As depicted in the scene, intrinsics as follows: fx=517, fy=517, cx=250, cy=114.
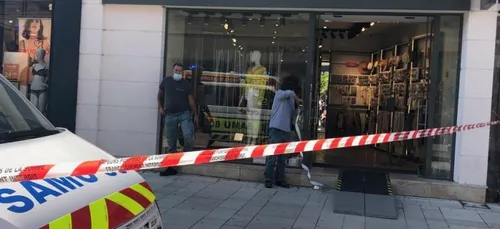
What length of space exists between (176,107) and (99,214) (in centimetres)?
582

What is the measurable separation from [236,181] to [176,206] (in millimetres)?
1840

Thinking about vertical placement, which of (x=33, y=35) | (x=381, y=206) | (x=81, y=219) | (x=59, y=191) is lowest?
(x=381, y=206)

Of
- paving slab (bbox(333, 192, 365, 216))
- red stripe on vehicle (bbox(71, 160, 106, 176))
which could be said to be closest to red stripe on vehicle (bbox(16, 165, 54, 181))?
red stripe on vehicle (bbox(71, 160, 106, 176))

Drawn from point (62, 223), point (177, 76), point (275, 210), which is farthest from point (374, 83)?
point (62, 223)

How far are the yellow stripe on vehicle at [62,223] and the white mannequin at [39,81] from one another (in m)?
7.39

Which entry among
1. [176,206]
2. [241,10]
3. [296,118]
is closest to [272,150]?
[176,206]

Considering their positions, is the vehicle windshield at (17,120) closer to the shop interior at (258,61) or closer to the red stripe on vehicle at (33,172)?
the red stripe on vehicle at (33,172)

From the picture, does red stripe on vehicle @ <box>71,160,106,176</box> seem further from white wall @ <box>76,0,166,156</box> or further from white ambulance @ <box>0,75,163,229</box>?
white wall @ <box>76,0,166,156</box>

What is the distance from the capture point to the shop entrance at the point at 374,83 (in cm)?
883

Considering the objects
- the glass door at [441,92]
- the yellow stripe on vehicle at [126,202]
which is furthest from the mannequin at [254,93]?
the yellow stripe on vehicle at [126,202]

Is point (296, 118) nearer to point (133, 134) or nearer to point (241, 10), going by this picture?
point (241, 10)

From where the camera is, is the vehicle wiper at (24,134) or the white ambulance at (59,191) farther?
the vehicle wiper at (24,134)

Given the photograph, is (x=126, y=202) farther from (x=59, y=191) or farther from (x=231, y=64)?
(x=231, y=64)

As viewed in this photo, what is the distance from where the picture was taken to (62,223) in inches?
90.8
